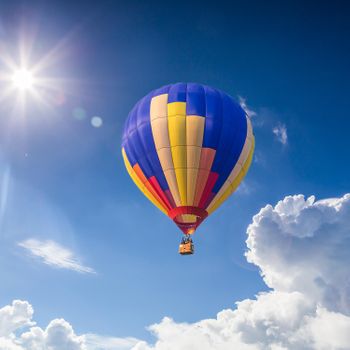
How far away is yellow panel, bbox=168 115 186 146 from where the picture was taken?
31094 mm

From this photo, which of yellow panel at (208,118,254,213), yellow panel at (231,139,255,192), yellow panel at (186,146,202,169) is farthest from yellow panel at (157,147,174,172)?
yellow panel at (231,139,255,192)

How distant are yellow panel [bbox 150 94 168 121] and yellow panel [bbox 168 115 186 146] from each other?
3.07ft

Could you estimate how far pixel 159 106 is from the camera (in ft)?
106

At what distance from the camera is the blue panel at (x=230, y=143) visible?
105 feet

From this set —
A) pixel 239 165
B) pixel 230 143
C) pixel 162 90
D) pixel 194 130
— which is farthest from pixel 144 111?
pixel 239 165

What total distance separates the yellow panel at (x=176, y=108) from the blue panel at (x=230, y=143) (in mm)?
3382

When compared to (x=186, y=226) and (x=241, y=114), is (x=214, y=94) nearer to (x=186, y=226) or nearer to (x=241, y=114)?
(x=241, y=114)

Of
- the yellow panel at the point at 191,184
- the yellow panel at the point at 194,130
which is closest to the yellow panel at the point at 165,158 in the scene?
the yellow panel at the point at 191,184

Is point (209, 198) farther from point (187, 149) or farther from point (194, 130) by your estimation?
point (194, 130)

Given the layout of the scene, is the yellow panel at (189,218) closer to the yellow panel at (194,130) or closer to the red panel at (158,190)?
the red panel at (158,190)

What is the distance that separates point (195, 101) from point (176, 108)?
164 centimetres

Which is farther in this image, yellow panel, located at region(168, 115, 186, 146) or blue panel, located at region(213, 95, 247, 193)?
blue panel, located at region(213, 95, 247, 193)

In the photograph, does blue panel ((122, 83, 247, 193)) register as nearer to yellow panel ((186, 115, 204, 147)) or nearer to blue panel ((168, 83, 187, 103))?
blue panel ((168, 83, 187, 103))

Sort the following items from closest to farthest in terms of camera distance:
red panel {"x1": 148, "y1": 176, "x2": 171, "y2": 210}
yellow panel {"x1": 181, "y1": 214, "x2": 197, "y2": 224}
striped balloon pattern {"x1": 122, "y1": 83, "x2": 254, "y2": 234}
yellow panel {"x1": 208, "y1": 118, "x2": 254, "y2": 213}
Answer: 1. yellow panel {"x1": 181, "y1": 214, "x2": 197, "y2": 224}
2. striped balloon pattern {"x1": 122, "y1": 83, "x2": 254, "y2": 234}
3. red panel {"x1": 148, "y1": 176, "x2": 171, "y2": 210}
4. yellow panel {"x1": 208, "y1": 118, "x2": 254, "y2": 213}
